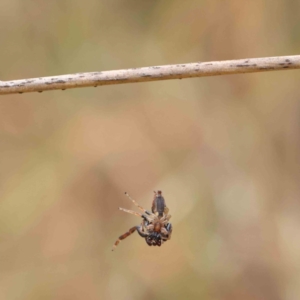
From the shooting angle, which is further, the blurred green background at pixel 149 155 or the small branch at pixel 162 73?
the blurred green background at pixel 149 155

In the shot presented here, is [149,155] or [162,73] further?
[149,155]

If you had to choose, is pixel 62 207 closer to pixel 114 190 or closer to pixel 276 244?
pixel 114 190

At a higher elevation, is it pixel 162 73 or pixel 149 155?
pixel 149 155

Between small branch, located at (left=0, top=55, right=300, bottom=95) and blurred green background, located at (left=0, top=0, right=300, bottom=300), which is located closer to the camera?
small branch, located at (left=0, top=55, right=300, bottom=95)
